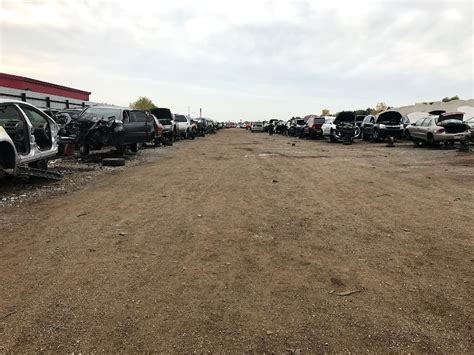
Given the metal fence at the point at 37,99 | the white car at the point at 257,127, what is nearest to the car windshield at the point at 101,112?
the metal fence at the point at 37,99

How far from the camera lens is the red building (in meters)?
25.1

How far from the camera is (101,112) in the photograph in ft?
44.9

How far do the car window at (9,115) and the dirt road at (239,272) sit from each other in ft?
7.45

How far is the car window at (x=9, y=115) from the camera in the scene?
839 centimetres

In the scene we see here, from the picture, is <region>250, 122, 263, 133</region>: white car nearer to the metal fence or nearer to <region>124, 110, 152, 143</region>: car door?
the metal fence

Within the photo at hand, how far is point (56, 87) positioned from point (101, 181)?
135 feet

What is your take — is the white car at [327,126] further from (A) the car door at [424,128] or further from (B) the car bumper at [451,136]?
(B) the car bumper at [451,136]

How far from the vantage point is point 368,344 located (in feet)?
9.62

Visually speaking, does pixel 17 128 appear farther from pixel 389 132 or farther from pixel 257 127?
pixel 257 127

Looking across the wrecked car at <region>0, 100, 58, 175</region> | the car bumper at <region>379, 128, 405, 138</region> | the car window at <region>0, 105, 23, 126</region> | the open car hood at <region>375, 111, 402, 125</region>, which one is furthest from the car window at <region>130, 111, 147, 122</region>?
the open car hood at <region>375, 111, 402, 125</region>

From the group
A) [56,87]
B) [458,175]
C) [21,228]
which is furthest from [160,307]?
[56,87]

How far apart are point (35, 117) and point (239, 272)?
7.83 metres

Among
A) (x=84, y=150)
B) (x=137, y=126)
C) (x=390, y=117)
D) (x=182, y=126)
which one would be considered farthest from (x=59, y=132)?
(x=390, y=117)

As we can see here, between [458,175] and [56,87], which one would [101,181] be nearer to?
[458,175]
